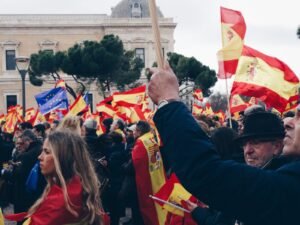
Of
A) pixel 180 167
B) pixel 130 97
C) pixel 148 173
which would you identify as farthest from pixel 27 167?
pixel 130 97

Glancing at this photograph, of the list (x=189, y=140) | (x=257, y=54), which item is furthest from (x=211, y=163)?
(x=257, y=54)

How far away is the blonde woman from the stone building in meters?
54.7

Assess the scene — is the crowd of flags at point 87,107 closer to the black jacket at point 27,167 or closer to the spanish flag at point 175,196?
the black jacket at point 27,167

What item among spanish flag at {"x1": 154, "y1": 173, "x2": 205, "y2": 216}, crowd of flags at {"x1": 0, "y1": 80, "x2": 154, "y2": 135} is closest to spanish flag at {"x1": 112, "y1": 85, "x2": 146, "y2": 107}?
crowd of flags at {"x1": 0, "y1": 80, "x2": 154, "y2": 135}

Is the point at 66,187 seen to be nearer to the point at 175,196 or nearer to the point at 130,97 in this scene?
the point at 175,196

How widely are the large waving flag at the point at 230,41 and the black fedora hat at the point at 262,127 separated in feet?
18.3

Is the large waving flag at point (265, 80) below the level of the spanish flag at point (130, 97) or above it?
above

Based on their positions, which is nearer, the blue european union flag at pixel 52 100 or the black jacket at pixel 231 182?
the black jacket at pixel 231 182

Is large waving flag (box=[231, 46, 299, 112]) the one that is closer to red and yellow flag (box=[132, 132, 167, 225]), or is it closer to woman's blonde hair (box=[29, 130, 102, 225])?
red and yellow flag (box=[132, 132, 167, 225])

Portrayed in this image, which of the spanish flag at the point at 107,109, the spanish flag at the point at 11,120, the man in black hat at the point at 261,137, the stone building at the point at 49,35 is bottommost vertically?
the spanish flag at the point at 11,120

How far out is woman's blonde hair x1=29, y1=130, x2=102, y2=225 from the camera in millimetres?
3425

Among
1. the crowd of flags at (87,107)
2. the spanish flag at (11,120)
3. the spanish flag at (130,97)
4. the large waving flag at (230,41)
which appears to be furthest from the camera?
the spanish flag at (11,120)

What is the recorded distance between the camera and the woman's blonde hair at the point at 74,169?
343 centimetres

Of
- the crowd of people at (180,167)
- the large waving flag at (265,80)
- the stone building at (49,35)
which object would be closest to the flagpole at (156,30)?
the crowd of people at (180,167)
